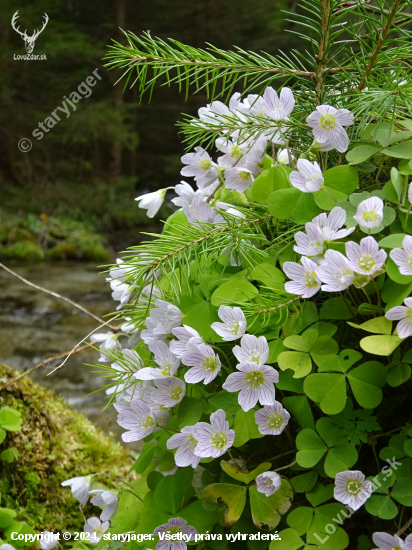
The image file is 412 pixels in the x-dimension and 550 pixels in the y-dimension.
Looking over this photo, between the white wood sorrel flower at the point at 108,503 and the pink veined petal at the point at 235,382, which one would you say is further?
the white wood sorrel flower at the point at 108,503

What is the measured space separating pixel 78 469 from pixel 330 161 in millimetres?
1316

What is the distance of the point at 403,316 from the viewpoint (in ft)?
1.99

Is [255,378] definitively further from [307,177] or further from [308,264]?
[307,177]

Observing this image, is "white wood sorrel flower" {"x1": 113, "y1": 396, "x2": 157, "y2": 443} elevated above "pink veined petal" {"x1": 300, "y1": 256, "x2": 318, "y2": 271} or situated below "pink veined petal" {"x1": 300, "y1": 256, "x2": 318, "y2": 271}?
below

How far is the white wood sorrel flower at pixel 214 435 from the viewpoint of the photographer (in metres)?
0.72

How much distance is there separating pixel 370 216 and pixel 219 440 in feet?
1.38

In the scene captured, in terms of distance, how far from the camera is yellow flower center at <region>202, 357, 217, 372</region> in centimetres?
74

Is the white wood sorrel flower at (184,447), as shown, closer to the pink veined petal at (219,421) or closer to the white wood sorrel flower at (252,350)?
the pink veined petal at (219,421)

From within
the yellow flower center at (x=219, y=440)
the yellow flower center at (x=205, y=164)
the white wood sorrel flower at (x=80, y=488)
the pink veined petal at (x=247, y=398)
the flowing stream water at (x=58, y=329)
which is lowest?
the flowing stream water at (x=58, y=329)

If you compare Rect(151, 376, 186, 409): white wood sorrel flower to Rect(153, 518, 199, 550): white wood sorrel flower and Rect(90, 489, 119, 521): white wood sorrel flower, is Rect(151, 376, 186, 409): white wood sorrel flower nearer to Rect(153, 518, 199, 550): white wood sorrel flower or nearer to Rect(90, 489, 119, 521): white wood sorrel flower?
Rect(153, 518, 199, 550): white wood sorrel flower

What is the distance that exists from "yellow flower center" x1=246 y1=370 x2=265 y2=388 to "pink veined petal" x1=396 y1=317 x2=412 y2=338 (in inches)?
8.2

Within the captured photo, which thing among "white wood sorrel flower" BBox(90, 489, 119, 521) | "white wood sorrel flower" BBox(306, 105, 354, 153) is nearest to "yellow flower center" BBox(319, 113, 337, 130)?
"white wood sorrel flower" BBox(306, 105, 354, 153)

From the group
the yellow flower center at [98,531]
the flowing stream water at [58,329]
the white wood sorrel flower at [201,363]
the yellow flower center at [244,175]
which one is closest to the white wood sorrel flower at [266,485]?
the white wood sorrel flower at [201,363]

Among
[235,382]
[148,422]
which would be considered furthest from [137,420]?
[235,382]
